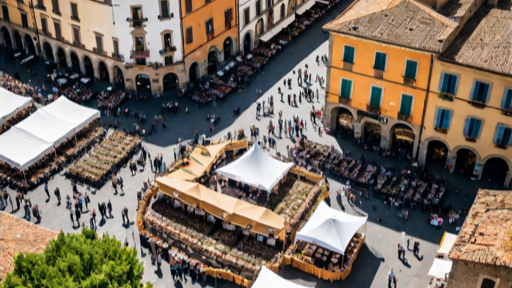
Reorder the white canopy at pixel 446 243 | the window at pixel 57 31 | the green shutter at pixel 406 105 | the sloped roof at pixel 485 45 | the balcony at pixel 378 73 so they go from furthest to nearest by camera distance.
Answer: the window at pixel 57 31
the balcony at pixel 378 73
the green shutter at pixel 406 105
the sloped roof at pixel 485 45
the white canopy at pixel 446 243

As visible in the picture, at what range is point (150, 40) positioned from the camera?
65.0 meters

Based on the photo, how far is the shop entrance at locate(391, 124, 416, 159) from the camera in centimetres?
5797

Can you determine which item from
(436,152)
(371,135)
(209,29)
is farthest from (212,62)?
(436,152)

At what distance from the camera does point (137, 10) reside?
208 feet

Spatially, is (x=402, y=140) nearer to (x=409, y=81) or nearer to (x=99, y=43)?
(x=409, y=81)

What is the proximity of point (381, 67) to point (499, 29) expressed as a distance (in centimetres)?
1082

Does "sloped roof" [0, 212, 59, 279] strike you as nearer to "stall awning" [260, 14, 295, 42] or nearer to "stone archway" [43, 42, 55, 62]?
"stone archway" [43, 42, 55, 62]

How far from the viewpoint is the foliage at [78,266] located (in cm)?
3572

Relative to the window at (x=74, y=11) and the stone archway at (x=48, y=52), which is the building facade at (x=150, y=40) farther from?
the stone archway at (x=48, y=52)

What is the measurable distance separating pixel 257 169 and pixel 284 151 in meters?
6.73

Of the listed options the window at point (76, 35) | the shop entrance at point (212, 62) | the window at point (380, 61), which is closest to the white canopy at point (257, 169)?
the window at point (380, 61)

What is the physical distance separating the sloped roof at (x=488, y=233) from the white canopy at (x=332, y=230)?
10468 millimetres

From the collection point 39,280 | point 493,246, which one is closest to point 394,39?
point 493,246

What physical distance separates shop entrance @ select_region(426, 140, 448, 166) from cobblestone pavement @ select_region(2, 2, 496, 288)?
1723mm
